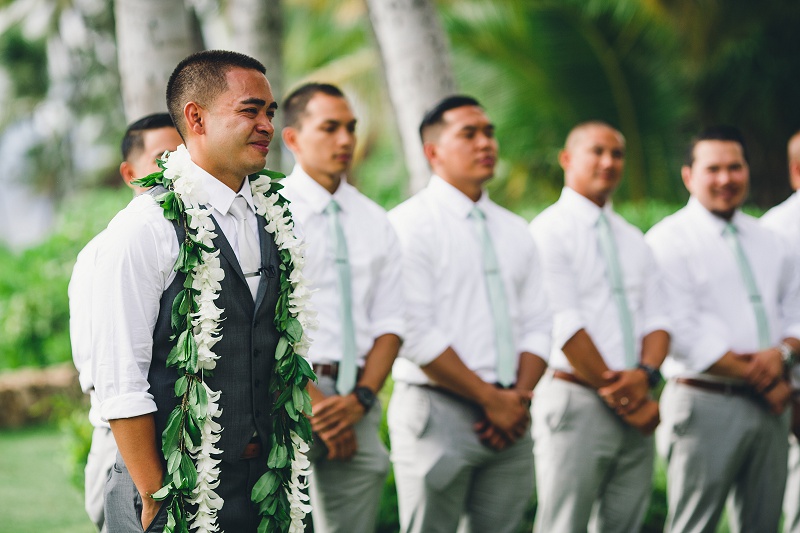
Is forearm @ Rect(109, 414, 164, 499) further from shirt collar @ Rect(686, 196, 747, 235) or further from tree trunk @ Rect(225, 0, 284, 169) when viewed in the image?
tree trunk @ Rect(225, 0, 284, 169)

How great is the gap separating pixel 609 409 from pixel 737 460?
83 centimetres

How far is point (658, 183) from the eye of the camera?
1343 cm

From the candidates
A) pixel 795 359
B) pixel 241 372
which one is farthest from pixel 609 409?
pixel 241 372

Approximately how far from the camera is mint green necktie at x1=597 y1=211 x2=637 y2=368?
5.35m

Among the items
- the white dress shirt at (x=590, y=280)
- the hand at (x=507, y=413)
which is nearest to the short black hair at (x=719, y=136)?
the white dress shirt at (x=590, y=280)

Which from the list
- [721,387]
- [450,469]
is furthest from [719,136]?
[450,469]

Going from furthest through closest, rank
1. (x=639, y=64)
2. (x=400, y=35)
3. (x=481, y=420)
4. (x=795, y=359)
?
(x=639, y=64) → (x=400, y=35) → (x=795, y=359) → (x=481, y=420)

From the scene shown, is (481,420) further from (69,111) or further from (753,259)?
(69,111)

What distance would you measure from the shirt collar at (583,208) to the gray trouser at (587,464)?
3.03ft

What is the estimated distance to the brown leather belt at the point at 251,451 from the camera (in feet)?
10.9

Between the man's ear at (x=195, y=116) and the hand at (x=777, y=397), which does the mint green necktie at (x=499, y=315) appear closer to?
the hand at (x=777, y=397)

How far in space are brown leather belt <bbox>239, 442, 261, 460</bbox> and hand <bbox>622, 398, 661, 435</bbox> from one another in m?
2.52

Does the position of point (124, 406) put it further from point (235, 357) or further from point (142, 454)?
point (235, 357)

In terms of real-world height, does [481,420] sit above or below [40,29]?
below
